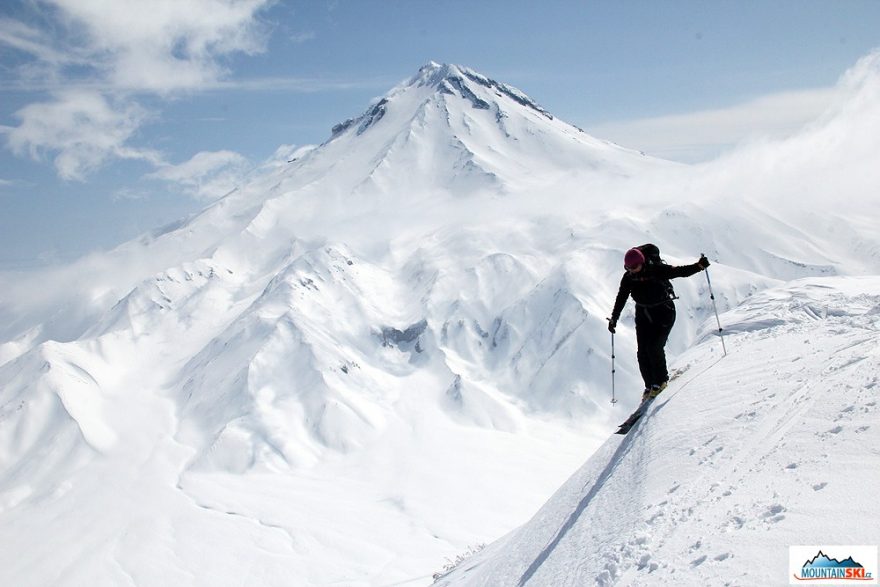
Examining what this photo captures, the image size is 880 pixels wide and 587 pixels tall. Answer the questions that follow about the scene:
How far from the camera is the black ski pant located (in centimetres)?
1173

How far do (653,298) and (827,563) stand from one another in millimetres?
6951

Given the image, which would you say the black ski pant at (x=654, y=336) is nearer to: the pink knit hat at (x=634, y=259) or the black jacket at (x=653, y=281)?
the black jacket at (x=653, y=281)

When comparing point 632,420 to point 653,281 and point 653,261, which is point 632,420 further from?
point 653,261

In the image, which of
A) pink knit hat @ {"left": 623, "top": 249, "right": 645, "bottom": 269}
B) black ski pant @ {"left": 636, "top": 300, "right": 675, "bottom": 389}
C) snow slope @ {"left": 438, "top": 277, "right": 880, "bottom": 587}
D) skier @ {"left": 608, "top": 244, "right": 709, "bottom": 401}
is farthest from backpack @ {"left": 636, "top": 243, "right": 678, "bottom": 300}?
snow slope @ {"left": 438, "top": 277, "right": 880, "bottom": 587}

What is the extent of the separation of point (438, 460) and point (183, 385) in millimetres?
84547

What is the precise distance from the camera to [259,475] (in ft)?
460

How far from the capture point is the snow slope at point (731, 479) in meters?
5.87

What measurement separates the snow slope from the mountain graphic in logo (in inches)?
7.4

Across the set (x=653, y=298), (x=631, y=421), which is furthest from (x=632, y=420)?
(x=653, y=298)

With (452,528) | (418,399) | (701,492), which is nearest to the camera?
(701,492)

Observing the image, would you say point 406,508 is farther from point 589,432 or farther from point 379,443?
point 589,432

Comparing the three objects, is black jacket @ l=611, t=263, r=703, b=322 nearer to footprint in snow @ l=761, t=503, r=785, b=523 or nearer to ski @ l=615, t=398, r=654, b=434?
ski @ l=615, t=398, r=654, b=434

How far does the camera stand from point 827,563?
5121 mm

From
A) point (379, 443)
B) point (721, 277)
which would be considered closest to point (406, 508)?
point (379, 443)
